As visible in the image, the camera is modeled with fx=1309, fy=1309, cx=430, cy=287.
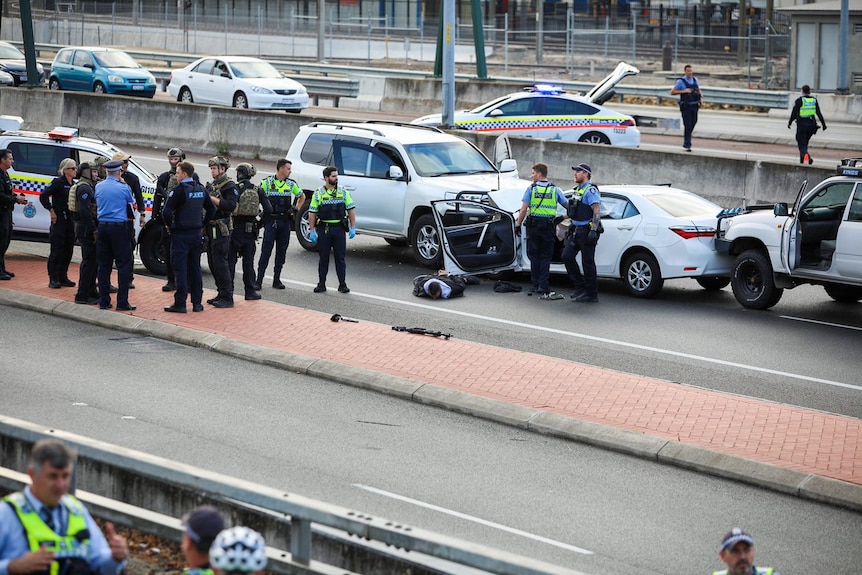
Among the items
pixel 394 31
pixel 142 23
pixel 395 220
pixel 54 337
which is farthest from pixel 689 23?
pixel 54 337

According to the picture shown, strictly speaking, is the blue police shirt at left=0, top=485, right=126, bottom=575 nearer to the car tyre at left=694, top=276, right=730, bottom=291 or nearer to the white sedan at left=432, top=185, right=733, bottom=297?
the white sedan at left=432, top=185, right=733, bottom=297

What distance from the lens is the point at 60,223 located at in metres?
16.9

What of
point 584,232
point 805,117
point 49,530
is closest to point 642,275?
point 584,232

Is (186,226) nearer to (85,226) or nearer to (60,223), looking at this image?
(85,226)

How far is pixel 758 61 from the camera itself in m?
55.2

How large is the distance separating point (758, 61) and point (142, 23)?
Result: 3043 cm

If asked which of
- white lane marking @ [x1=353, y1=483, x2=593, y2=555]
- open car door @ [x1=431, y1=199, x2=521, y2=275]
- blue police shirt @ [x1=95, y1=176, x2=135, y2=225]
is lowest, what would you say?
white lane marking @ [x1=353, y1=483, x2=593, y2=555]

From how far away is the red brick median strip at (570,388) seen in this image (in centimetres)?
1105

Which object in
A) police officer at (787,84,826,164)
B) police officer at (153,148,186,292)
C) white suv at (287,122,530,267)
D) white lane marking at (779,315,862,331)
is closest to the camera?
white lane marking at (779,315,862,331)

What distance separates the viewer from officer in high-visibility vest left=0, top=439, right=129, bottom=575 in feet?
18.4

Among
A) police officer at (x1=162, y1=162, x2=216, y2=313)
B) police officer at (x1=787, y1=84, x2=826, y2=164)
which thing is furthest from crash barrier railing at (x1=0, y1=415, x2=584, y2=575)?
police officer at (x1=787, y1=84, x2=826, y2=164)

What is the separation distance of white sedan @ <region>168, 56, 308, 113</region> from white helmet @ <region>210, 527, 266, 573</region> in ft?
102

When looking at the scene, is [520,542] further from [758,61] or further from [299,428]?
[758,61]

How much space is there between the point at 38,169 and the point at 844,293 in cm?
1127
